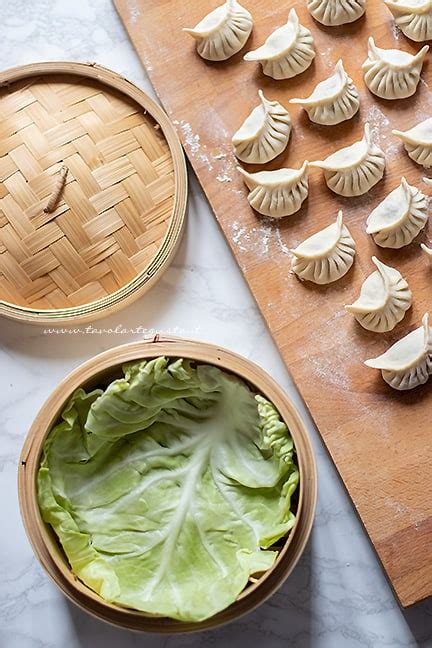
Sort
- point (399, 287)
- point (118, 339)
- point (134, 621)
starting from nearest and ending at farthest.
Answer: point (134, 621) < point (399, 287) < point (118, 339)

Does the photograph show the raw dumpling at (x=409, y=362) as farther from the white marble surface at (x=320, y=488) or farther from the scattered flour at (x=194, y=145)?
the scattered flour at (x=194, y=145)

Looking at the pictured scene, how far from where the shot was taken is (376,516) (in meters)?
2.19

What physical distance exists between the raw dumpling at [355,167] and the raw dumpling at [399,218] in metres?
0.07

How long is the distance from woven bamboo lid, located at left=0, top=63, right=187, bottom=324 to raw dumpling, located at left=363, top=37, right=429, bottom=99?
Answer: 0.53 metres

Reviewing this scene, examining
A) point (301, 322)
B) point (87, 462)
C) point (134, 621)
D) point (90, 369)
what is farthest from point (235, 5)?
point (134, 621)

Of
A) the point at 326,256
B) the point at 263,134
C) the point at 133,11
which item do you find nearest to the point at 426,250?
the point at 326,256

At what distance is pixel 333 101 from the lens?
2279 mm

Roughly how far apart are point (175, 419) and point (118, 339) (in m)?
0.27

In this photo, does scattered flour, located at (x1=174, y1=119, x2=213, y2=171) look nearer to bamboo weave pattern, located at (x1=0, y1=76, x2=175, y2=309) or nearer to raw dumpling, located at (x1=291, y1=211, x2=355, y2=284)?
bamboo weave pattern, located at (x1=0, y1=76, x2=175, y2=309)

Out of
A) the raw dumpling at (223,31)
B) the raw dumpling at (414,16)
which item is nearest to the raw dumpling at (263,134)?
the raw dumpling at (223,31)

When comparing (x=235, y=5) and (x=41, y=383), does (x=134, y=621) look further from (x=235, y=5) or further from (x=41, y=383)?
(x=235, y=5)

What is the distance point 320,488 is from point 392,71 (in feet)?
3.51

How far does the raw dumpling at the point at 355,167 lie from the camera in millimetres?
2258

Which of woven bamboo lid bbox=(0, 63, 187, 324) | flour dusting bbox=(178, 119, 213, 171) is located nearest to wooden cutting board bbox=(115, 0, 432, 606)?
flour dusting bbox=(178, 119, 213, 171)
